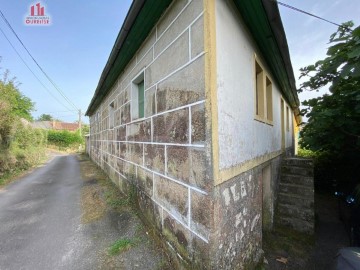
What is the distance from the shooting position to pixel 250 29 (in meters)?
3.35

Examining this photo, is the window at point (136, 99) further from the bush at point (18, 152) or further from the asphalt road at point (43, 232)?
the bush at point (18, 152)

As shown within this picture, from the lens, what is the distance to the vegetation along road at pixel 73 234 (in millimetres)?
2855

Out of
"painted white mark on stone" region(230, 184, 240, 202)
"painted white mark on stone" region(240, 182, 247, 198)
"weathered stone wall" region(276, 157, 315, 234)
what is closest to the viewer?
"painted white mark on stone" region(230, 184, 240, 202)

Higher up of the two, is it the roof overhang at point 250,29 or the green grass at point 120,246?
the roof overhang at point 250,29

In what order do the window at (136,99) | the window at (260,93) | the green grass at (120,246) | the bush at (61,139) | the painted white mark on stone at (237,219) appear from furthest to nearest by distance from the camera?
→ the bush at (61,139), the window at (136,99), the window at (260,93), the green grass at (120,246), the painted white mark on stone at (237,219)

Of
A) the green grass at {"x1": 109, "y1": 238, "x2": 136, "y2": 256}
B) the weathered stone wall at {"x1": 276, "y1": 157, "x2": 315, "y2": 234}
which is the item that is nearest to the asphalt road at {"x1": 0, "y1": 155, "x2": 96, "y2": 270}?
the green grass at {"x1": 109, "y1": 238, "x2": 136, "y2": 256}

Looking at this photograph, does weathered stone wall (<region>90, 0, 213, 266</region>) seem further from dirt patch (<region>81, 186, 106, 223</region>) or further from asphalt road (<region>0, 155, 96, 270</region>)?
asphalt road (<region>0, 155, 96, 270</region>)

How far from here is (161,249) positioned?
3.08 meters

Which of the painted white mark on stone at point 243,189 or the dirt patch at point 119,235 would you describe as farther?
the painted white mark on stone at point 243,189

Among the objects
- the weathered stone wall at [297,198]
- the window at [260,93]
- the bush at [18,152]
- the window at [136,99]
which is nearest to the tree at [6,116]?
the bush at [18,152]

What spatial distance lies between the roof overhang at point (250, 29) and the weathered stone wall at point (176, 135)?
18 centimetres

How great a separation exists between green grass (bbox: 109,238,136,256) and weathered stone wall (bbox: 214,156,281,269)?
1559 mm

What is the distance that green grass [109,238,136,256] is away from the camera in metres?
3.06

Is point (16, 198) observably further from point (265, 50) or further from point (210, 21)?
point (265, 50)
